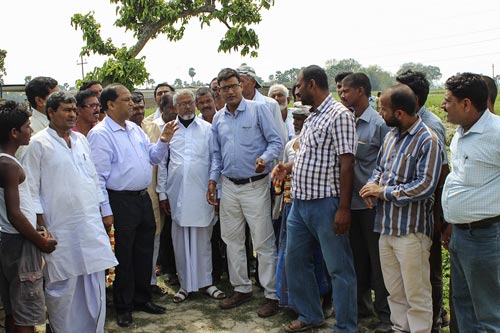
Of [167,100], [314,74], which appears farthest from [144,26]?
[314,74]

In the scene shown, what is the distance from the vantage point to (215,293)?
5.17m

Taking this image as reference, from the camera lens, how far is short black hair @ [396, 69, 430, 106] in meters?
3.84

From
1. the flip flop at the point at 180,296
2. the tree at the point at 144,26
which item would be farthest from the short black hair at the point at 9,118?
the tree at the point at 144,26

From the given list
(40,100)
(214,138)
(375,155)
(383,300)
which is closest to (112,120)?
(40,100)

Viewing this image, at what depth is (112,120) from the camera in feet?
15.0

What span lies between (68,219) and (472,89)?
311 cm

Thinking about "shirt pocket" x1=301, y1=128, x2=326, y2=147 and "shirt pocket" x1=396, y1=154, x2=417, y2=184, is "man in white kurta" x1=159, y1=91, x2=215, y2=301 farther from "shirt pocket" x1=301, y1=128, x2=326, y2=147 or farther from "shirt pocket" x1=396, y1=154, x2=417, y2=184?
"shirt pocket" x1=396, y1=154, x2=417, y2=184

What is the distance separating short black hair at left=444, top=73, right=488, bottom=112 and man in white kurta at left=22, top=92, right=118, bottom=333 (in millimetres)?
2868

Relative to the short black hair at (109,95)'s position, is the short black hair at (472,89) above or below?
below

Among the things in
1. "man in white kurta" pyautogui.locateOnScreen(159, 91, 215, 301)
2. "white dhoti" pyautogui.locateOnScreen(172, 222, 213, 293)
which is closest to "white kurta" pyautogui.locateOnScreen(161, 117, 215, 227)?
"man in white kurta" pyautogui.locateOnScreen(159, 91, 215, 301)

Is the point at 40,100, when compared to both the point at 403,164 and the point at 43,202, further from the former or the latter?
the point at 403,164

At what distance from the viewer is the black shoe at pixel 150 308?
4820 millimetres

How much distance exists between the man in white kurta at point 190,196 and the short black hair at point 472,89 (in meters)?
2.72

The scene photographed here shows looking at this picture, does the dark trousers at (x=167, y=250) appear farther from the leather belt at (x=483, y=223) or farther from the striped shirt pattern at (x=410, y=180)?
the leather belt at (x=483, y=223)
